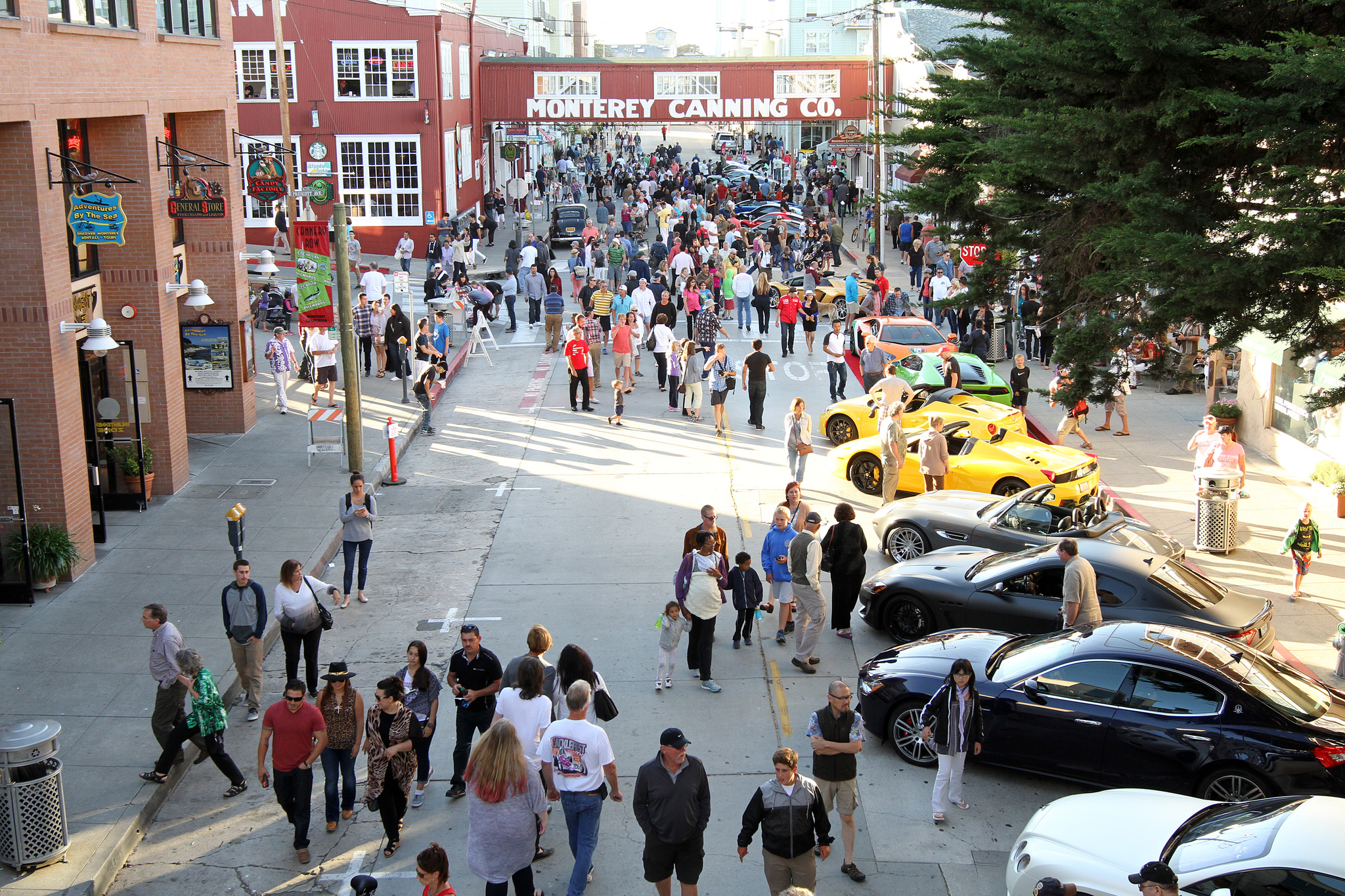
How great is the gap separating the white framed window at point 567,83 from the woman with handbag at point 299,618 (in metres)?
41.4

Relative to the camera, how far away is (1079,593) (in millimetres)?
10922

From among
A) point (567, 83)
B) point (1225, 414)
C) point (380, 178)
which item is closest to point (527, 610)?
point (1225, 414)

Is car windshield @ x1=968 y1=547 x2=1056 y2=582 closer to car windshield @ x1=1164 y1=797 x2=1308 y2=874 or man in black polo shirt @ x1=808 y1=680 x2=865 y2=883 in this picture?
man in black polo shirt @ x1=808 y1=680 x2=865 y2=883

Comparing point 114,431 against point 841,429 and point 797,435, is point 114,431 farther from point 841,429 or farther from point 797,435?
point 841,429

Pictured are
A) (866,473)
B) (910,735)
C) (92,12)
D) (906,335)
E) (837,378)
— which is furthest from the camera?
(906,335)

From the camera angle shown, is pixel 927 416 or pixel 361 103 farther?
pixel 361 103

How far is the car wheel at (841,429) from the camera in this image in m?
20.0

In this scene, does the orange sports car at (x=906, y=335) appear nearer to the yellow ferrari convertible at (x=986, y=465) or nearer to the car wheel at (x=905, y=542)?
the yellow ferrari convertible at (x=986, y=465)

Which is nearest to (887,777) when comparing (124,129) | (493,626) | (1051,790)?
(1051,790)

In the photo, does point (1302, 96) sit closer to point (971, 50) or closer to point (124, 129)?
point (971, 50)

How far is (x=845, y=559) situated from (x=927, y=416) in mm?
6600

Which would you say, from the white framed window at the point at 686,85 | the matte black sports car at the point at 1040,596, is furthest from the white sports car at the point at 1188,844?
the white framed window at the point at 686,85

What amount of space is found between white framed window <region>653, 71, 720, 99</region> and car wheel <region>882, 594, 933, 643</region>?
40.4 meters

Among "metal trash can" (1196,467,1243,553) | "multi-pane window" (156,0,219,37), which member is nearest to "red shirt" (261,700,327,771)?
"metal trash can" (1196,467,1243,553)
